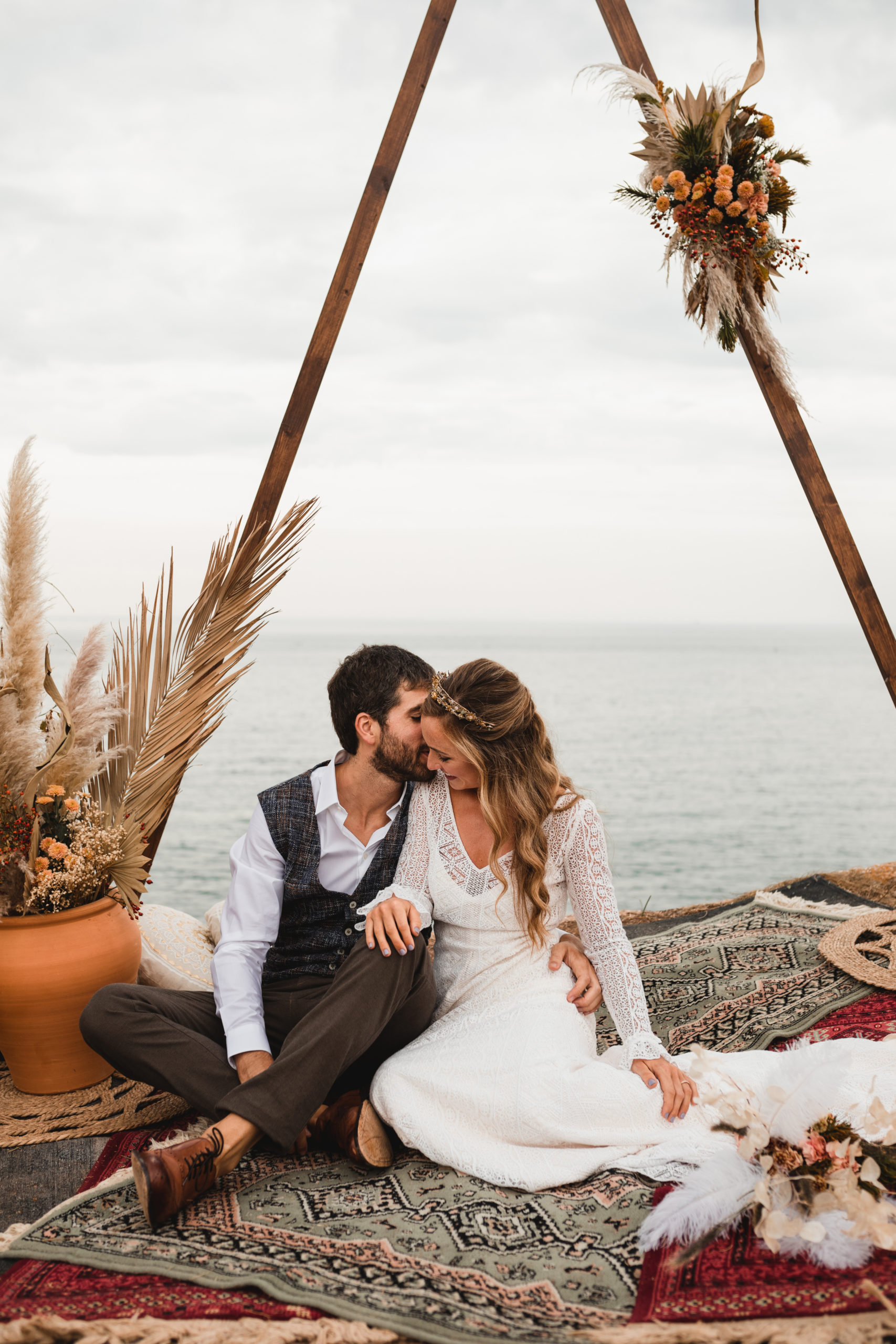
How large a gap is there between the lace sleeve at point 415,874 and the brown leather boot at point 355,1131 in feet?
1.48

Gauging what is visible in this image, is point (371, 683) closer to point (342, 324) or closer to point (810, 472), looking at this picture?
point (342, 324)

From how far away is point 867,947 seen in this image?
333 centimetres

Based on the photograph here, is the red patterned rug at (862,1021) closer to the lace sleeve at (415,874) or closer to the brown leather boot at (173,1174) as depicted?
the lace sleeve at (415,874)

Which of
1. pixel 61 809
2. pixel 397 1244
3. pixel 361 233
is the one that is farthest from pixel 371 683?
pixel 361 233

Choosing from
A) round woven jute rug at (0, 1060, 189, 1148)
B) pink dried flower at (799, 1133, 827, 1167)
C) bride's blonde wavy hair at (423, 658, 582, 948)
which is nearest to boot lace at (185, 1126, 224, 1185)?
round woven jute rug at (0, 1060, 189, 1148)

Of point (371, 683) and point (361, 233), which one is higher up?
point (361, 233)

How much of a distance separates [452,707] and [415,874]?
0.47 metres

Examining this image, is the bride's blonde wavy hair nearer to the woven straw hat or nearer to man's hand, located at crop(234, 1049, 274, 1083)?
man's hand, located at crop(234, 1049, 274, 1083)

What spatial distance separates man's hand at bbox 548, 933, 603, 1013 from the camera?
2.42 meters

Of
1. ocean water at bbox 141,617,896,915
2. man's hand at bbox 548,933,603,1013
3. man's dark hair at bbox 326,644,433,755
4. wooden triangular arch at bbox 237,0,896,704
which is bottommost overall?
ocean water at bbox 141,617,896,915

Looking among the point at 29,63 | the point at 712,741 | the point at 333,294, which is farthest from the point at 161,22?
the point at 712,741

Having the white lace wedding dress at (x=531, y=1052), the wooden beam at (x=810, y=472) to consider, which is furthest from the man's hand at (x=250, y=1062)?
the wooden beam at (x=810, y=472)

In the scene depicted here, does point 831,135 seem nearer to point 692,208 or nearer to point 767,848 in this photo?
point 692,208

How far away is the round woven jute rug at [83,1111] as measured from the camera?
8.40 ft
